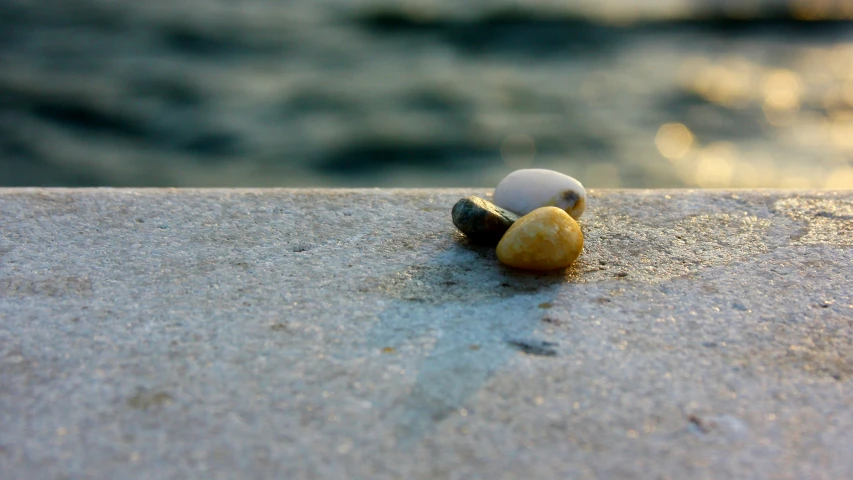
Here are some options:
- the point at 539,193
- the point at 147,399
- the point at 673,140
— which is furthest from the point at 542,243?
the point at 673,140

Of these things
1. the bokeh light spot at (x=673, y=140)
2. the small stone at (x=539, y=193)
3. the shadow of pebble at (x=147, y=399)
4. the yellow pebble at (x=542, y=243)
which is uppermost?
the bokeh light spot at (x=673, y=140)

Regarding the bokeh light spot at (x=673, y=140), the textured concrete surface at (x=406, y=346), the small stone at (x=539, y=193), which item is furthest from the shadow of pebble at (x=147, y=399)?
the bokeh light spot at (x=673, y=140)

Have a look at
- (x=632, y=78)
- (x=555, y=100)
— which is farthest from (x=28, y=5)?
(x=632, y=78)

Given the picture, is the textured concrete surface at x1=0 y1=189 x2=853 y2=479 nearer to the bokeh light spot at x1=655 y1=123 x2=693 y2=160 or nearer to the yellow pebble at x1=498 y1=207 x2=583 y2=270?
the yellow pebble at x1=498 y1=207 x2=583 y2=270

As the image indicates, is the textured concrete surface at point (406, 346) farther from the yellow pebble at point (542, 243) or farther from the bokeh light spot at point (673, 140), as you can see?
the bokeh light spot at point (673, 140)

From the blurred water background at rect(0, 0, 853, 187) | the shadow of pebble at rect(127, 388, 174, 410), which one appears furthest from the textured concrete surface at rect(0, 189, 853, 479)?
the blurred water background at rect(0, 0, 853, 187)

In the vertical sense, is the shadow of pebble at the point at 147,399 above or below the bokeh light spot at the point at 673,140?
below
